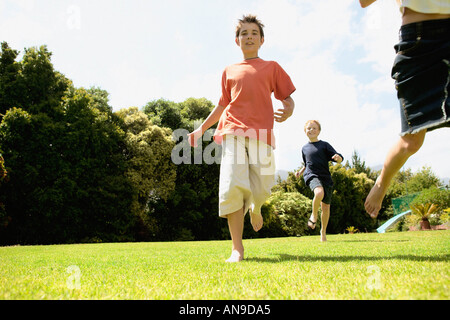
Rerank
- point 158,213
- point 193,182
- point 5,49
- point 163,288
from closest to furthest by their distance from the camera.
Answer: point 163,288 → point 5,49 → point 158,213 → point 193,182

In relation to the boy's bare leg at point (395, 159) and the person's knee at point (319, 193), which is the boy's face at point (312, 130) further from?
the boy's bare leg at point (395, 159)

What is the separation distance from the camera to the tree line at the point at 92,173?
16703 mm

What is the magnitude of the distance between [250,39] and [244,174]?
1.72m

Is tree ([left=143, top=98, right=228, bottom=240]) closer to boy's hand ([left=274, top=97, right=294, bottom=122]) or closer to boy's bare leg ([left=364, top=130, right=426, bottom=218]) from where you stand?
boy's hand ([left=274, top=97, right=294, bottom=122])

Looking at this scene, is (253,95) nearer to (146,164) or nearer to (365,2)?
(365,2)

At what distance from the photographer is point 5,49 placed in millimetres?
18781

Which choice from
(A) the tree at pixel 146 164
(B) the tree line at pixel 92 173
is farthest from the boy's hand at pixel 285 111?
(A) the tree at pixel 146 164

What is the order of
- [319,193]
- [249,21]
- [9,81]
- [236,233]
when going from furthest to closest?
[9,81], [319,193], [249,21], [236,233]

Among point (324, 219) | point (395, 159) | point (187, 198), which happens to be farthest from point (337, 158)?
point (187, 198)

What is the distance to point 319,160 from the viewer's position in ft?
23.4

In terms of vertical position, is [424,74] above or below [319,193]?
above
